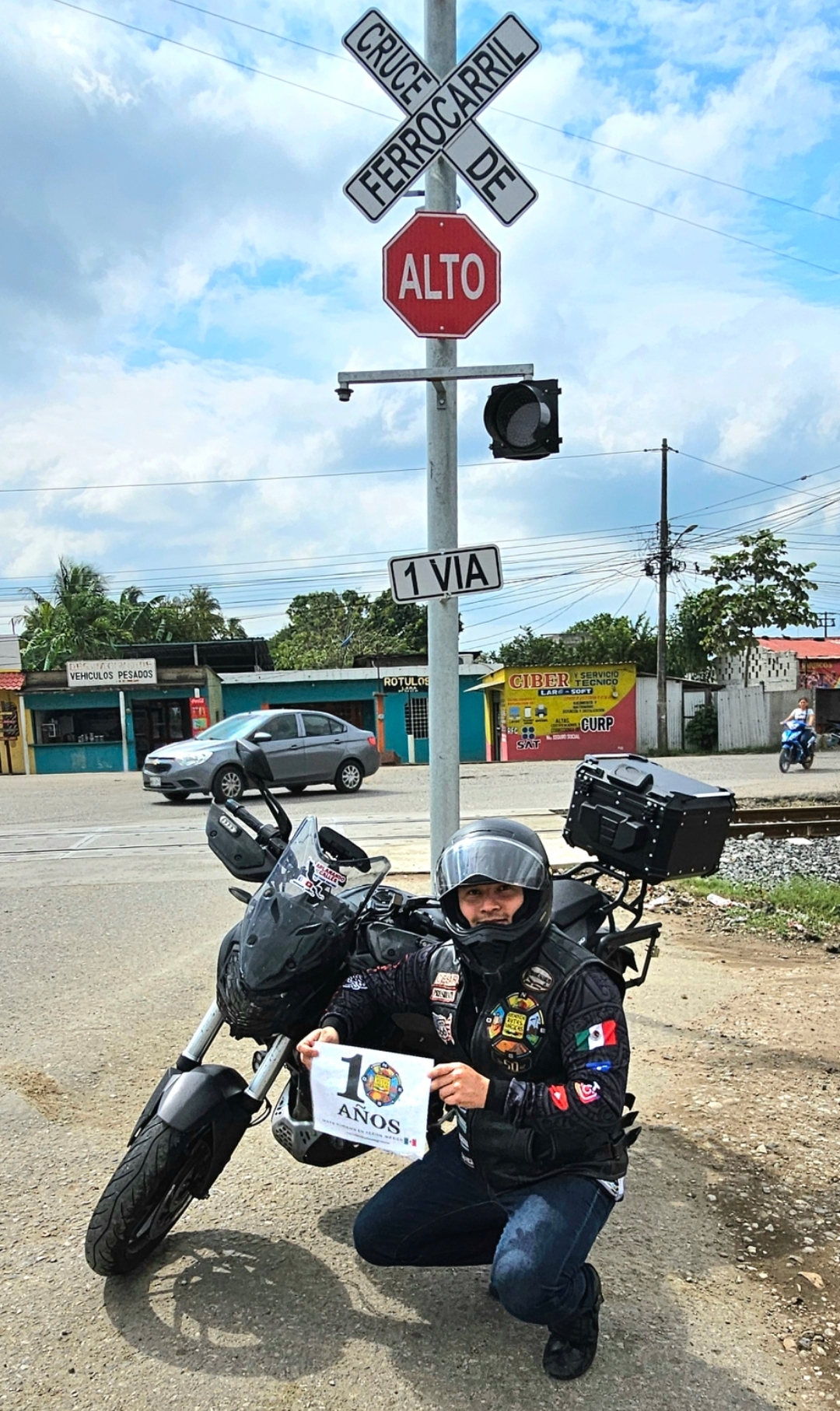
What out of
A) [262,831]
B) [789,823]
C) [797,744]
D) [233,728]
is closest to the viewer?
[262,831]

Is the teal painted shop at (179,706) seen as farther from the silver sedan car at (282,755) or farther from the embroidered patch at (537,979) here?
the embroidered patch at (537,979)

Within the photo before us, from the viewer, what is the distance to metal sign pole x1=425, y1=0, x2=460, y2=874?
462 cm

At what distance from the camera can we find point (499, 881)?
96.3 inches

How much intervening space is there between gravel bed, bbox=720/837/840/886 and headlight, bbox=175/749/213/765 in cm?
857

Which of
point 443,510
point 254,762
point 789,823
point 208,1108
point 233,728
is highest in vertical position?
point 443,510

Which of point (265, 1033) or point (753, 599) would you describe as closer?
point (265, 1033)

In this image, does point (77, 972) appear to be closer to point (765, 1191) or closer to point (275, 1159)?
point (275, 1159)

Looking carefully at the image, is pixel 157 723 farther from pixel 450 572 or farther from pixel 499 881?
pixel 499 881

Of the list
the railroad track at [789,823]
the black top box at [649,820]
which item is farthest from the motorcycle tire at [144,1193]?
the railroad track at [789,823]

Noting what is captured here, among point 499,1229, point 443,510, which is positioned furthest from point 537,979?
point 443,510

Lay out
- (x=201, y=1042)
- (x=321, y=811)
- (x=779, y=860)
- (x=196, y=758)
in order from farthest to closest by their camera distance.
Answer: (x=196, y=758)
(x=321, y=811)
(x=779, y=860)
(x=201, y=1042)

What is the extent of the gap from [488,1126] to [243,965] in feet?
2.48

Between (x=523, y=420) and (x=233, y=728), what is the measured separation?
43.7 ft

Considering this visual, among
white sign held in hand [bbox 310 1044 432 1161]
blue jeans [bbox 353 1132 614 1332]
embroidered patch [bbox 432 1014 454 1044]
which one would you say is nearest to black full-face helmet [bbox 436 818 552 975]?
embroidered patch [bbox 432 1014 454 1044]
